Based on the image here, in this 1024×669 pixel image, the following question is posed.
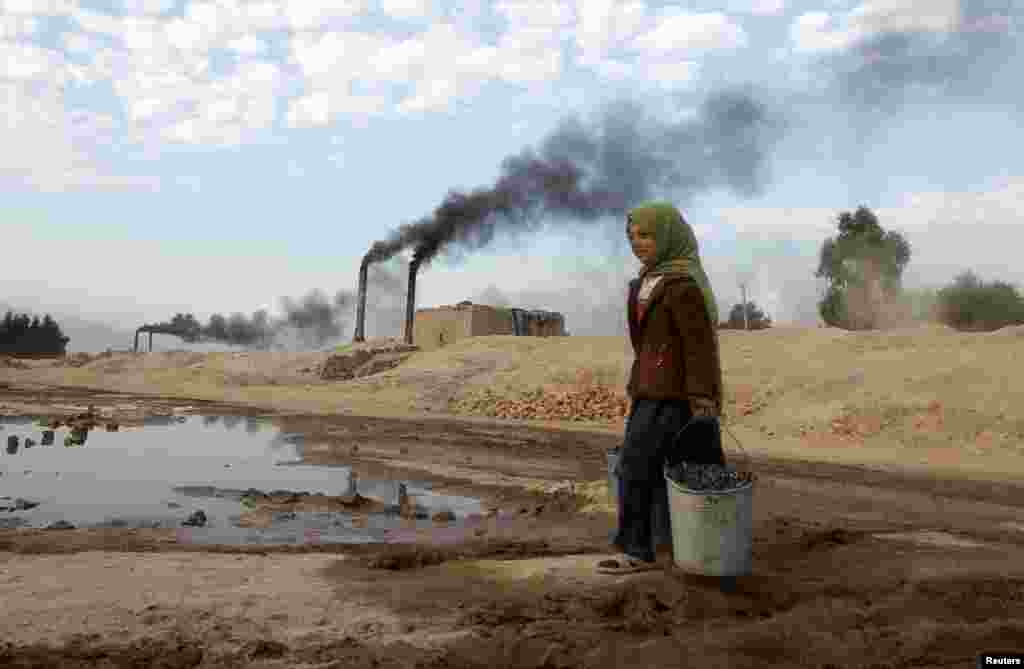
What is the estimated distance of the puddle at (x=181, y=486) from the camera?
20.0 ft

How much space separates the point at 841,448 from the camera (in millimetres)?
15133

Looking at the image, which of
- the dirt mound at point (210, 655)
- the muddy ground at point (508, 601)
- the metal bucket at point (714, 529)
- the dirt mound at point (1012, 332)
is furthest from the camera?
the dirt mound at point (1012, 332)

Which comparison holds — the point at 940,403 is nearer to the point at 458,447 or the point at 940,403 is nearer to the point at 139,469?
the point at 458,447

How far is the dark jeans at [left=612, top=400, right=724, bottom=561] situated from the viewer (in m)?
4.32

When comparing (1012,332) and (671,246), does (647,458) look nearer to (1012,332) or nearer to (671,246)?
(671,246)

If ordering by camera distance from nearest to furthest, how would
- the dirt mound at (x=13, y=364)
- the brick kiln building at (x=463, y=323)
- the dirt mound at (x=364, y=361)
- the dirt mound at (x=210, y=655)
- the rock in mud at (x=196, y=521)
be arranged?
the dirt mound at (x=210, y=655)
the rock in mud at (x=196, y=521)
the dirt mound at (x=364, y=361)
the brick kiln building at (x=463, y=323)
the dirt mound at (x=13, y=364)

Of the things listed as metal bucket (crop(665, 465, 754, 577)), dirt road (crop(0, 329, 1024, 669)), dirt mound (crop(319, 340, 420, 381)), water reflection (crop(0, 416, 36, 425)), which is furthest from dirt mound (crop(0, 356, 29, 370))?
metal bucket (crop(665, 465, 754, 577))

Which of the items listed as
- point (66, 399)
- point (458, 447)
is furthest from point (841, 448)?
point (66, 399)

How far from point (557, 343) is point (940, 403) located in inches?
570

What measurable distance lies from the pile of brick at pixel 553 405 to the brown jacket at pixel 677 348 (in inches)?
627

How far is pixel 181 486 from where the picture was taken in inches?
310

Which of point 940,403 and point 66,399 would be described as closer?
point 940,403

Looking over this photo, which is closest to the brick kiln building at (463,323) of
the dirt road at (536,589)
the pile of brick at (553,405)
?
the pile of brick at (553,405)

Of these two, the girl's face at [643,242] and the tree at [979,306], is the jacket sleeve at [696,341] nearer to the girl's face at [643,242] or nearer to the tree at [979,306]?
the girl's face at [643,242]
